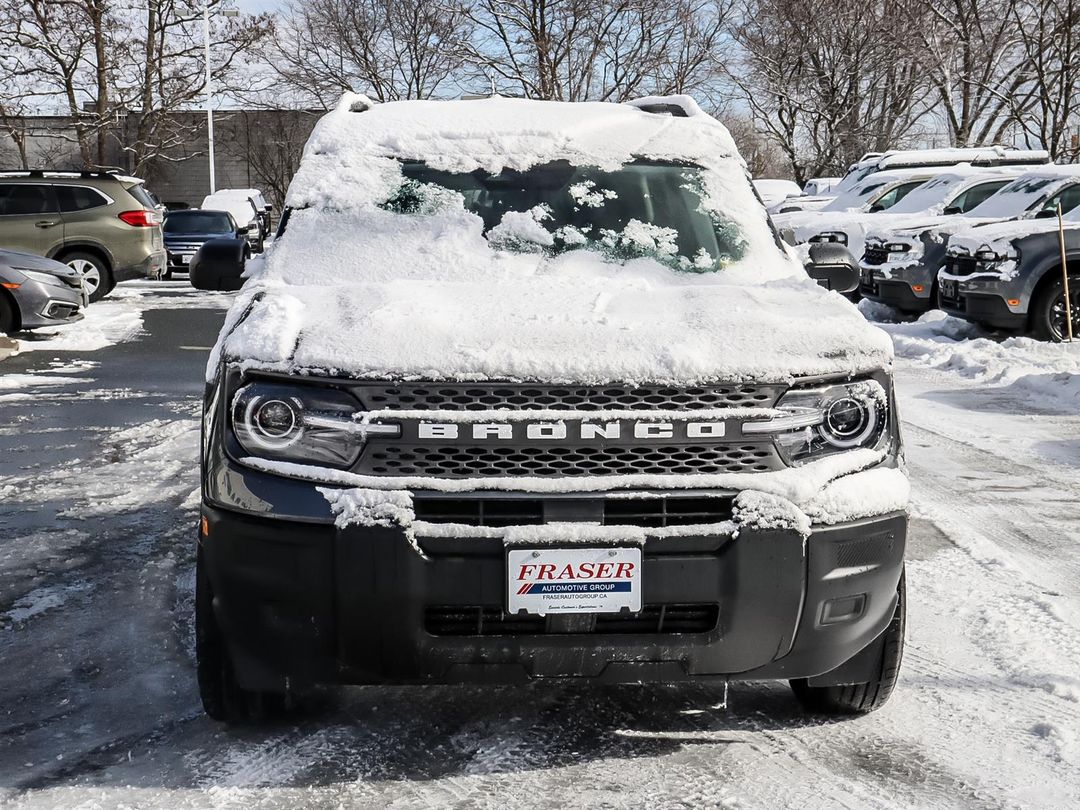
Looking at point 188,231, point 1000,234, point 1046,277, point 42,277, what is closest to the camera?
point 1046,277

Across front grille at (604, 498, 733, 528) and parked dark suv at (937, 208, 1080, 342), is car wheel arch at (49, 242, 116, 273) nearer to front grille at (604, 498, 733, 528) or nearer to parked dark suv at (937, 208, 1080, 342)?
parked dark suv at (937, 208, 1080, 342)

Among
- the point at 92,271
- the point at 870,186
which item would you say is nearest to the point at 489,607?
the point at 92,271

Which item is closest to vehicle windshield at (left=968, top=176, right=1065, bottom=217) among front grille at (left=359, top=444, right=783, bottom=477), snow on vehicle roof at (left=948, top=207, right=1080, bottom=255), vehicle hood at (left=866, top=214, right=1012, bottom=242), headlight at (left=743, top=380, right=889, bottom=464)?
vehicle hood at (left=866, top=214, right=1012, bottom=242)

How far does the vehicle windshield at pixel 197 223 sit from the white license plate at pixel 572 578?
85.7ft

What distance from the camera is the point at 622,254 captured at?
4301 millimetres

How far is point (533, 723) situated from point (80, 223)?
1748 cm

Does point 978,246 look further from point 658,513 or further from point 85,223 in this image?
point 85,223

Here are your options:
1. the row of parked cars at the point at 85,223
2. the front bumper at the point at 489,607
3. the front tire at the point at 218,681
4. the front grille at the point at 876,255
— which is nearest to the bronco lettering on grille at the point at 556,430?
the front bumper at the point at 489,607

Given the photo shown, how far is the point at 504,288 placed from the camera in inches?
150

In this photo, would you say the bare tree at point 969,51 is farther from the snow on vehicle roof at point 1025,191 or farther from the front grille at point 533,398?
the front grille at point 533,398

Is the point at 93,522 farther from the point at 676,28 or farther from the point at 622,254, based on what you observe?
the point at 676,28

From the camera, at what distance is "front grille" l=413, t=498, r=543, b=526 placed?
305 cm

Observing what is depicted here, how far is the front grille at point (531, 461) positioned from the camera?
306cm

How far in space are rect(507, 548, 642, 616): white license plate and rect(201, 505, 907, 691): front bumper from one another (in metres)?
0.03
